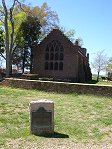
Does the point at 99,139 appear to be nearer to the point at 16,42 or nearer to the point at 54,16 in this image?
the point at 16,42

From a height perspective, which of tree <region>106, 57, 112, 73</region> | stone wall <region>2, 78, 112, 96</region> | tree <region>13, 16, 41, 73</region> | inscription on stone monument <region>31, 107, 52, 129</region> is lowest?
inscription on stone monument <region>31, 107, 52, 129</region>

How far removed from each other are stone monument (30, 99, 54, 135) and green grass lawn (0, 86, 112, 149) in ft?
0.94

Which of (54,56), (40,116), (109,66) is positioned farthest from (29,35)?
(40,116)

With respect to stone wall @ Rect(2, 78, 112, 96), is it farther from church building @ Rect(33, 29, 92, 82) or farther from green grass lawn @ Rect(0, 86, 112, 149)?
church building @ Rect(33, 29, 92, 82)

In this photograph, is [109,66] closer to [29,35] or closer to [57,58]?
[29,35]

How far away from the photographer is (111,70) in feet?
323

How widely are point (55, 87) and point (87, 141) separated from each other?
1255cm

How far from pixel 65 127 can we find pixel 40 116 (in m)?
1.48

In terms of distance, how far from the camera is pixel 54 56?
2116 inches

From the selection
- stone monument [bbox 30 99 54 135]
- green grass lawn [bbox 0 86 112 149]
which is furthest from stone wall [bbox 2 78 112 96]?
stone monument [bbox 30 99 54 135]

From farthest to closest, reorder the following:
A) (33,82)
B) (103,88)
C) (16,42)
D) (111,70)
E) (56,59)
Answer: (111,70) < (16,42) < (56,59) < (33,82) < (103,88)

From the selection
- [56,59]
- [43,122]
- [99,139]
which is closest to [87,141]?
[99,139]

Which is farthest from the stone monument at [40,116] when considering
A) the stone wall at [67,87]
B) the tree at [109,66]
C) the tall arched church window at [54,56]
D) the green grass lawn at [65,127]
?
the tree at [109,66]

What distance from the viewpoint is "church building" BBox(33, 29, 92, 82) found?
5294 cm
